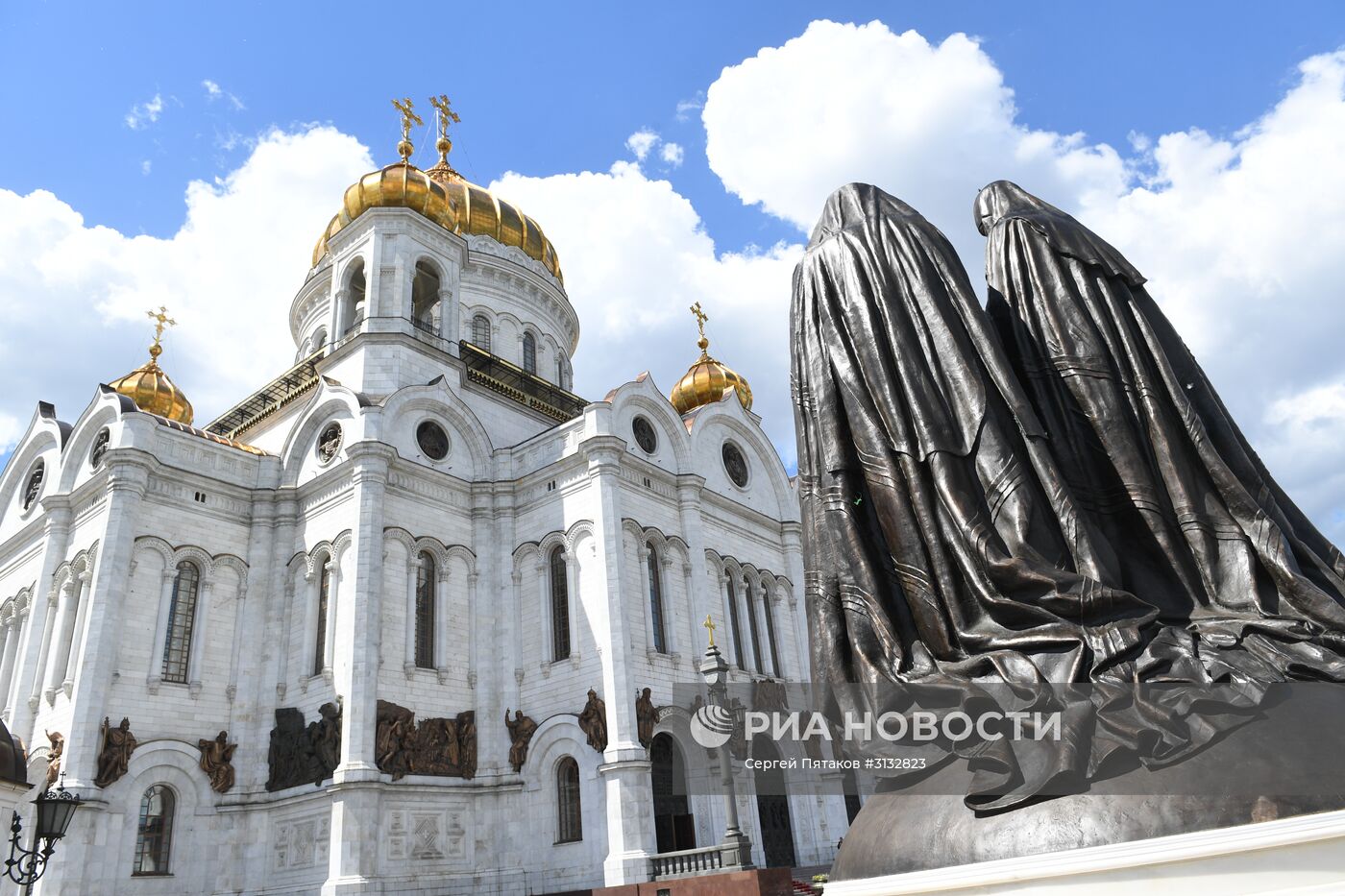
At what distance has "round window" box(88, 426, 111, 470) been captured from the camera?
67.1 ft

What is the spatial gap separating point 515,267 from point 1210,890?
1167 inches

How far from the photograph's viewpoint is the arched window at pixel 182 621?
18438 millimetres

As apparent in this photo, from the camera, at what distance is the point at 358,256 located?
81.4 feet

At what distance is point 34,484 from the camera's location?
23016 millimetres

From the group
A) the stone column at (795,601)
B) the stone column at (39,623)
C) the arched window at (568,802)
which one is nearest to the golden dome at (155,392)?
the stone column at (39,623)

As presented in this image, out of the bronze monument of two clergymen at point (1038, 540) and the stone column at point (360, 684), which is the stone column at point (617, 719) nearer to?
the stone column at point (360, 684)

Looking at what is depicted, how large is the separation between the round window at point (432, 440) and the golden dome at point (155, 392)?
7.54 meters

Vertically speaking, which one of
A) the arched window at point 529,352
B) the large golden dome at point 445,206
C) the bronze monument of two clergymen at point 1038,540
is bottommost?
the bronze monument of two clergymen at point 1038,540

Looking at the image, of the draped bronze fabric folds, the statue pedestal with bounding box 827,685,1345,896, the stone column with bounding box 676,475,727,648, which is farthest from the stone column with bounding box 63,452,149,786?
the statue pedestal with bounding box 827,685,1345,896

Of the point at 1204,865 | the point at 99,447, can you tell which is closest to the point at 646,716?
the point at 99,447

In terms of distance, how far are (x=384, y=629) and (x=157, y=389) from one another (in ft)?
37.2

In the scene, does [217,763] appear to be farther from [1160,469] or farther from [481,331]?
[1160,469]

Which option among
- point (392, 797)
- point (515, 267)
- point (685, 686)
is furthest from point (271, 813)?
point (515, 267)

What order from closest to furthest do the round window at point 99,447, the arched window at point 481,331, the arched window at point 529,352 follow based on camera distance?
1. the round window at point 99,447
2. the arched window at point 481,331
3. the arched window at point 529,352
